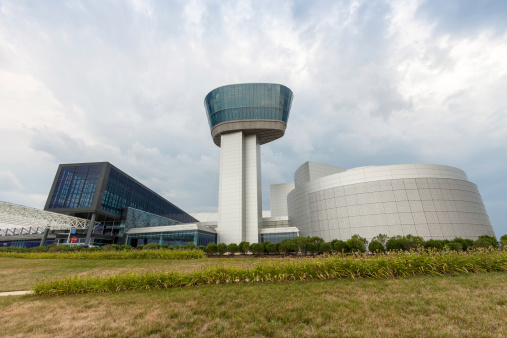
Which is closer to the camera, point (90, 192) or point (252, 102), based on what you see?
point (90, 192)

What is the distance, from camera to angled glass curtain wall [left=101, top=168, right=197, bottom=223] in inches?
2282

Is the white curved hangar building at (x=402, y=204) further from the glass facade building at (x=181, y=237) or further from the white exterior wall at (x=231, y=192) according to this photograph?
the glass facade building at (x=181, y=237)

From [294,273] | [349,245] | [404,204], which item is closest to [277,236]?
[349,245]

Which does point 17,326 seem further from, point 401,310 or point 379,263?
point 379,263

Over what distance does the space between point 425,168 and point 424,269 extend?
139 feet

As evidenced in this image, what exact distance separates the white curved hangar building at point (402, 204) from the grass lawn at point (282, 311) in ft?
121

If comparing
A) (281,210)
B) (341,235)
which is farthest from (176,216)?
(341,235)

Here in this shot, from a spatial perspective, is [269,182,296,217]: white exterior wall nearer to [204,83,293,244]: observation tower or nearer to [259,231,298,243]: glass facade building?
[204,83,293,244]: observation tower

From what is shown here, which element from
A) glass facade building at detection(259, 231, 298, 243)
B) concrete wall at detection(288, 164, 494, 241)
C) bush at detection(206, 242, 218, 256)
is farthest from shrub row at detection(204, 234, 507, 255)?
glass facade building at detection(259, 231, 298, 243)

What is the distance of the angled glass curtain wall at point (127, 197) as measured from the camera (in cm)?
5797

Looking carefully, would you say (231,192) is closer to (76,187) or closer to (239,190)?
(239,190)

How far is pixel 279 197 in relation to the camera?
88875 millimetres

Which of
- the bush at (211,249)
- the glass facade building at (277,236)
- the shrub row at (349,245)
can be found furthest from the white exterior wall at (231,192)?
the bush at (211,249)

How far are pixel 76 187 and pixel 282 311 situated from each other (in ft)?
215
